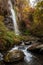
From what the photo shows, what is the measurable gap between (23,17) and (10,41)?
12428 mm

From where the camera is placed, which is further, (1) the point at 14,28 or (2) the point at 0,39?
(1) the point at 14,28

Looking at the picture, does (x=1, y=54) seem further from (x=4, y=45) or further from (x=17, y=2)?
(x=17, y=2)

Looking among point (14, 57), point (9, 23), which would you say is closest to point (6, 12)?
point (9, 23)

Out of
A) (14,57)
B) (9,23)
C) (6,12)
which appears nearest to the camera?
(14,57)

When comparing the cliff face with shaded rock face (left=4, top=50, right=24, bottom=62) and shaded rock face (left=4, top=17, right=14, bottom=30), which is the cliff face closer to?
shaded rock face (left=4, top=17, right=14, bottom=30)

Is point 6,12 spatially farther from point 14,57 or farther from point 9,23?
point 14,57

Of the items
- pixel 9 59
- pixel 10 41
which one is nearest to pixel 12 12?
pixel 10 41

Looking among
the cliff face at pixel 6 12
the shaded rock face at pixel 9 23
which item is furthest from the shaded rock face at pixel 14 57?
the cliff face at pixel 6 12

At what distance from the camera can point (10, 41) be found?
16.0 meters

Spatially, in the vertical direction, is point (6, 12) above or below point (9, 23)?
above

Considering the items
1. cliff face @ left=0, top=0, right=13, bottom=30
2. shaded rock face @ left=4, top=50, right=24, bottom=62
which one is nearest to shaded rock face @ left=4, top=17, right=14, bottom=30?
cliff face @ left=0, top=0, right=13, bottom=30

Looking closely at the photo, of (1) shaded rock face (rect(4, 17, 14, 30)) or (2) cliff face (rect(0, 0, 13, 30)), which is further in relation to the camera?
(2) cliff face (rect(0, 0, 13, 30))

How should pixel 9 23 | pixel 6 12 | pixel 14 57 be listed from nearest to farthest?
pixel 14 57 < pixel 9 23 < pixel 6 12

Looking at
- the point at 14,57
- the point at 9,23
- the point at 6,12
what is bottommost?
the point at 9,23
